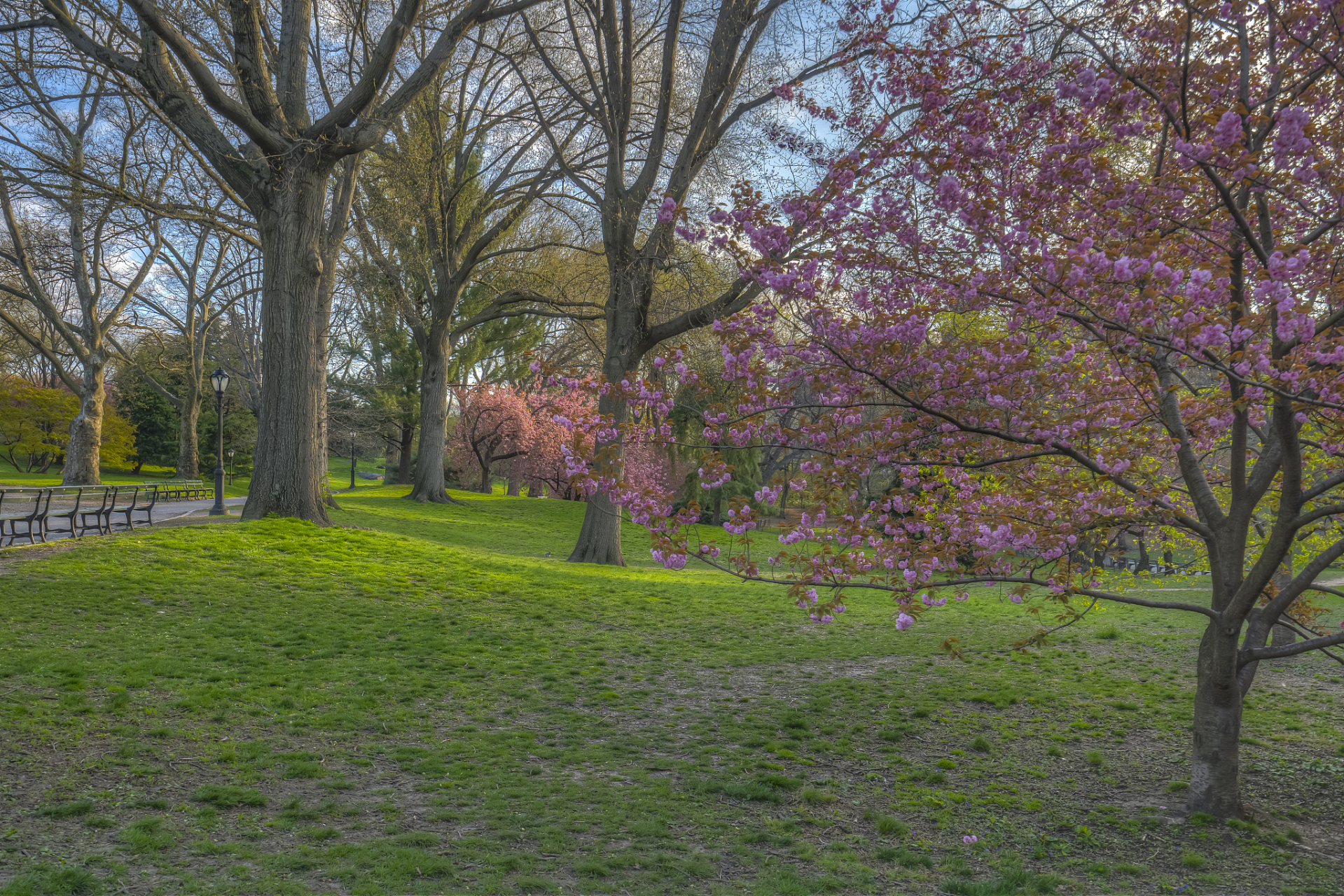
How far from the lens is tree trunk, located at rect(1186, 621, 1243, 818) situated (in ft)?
14.7

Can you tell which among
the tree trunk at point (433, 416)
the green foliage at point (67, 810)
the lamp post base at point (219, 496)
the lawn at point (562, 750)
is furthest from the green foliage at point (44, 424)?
the green foliage at point (67, 810)

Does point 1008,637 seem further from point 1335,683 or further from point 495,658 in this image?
point 495,658

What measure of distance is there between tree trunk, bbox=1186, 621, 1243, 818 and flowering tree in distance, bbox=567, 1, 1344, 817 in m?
0.01

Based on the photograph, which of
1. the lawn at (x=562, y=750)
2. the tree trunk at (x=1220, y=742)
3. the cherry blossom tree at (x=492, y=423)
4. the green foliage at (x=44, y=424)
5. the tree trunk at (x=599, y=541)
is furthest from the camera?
the green foliage at (x=44, y=424)

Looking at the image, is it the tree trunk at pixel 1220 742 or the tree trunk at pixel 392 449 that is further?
the tree trunk at pixel 392 449

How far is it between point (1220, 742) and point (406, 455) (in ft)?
114

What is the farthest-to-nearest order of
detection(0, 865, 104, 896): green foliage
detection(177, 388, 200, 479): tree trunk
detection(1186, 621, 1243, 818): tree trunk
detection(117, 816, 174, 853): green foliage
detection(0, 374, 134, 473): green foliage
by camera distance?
detection(0, 374, 134, 473): green foliage, detection(177, 388, 200, 479): tree trunk, detection(1186, 621, 1243, 818): tree trunk, detection(117, 816, 174, 853): green foliage, detection(0, 865, 104, 896): green foliage

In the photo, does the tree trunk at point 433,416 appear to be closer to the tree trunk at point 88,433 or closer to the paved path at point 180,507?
the paved path at point 180,507

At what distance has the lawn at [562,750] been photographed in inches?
145

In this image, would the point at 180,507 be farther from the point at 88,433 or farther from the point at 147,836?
the point at 147,836

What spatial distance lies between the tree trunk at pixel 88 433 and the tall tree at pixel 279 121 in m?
13.0

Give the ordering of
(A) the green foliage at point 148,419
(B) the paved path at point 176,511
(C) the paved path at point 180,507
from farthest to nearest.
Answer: (A) the green foliage at point 148,419
(C) the paved path at point 180,507
(B) the paved path at point 176,511

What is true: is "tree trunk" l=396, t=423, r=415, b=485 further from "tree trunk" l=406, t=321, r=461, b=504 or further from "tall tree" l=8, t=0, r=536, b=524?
"tall tree" l=8, t=0, r=536, b=524

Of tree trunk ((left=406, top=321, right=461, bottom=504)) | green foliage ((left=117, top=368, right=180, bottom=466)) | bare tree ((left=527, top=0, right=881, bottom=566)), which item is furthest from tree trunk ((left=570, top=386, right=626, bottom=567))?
green foliage ((left=117, top=368, right=180, bottom=466))
